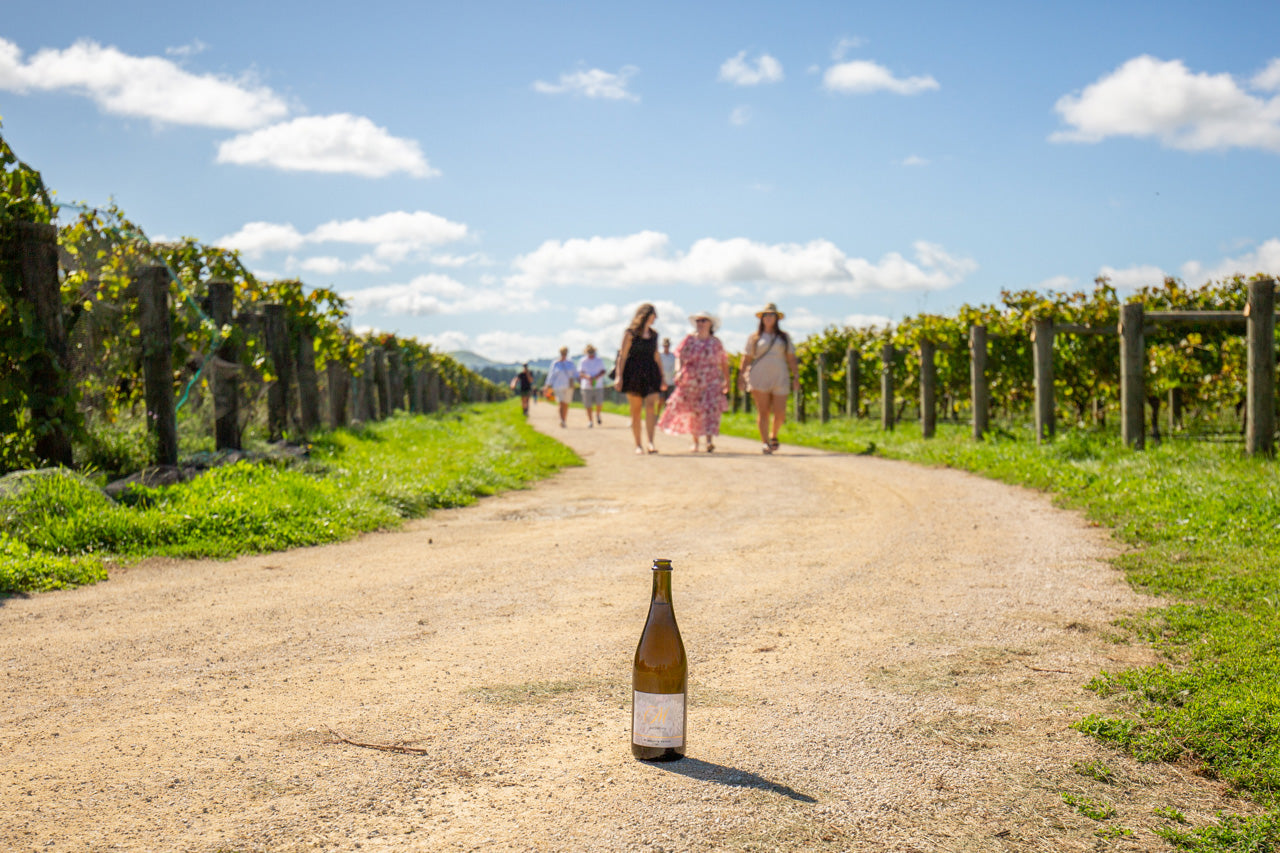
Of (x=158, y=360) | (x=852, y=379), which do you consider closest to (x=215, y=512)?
(x=158, y=360)

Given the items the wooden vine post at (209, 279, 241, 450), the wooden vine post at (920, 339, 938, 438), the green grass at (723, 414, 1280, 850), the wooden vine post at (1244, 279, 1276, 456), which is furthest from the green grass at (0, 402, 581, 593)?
the wooden vine post at (1244, 279, 1276, 456)

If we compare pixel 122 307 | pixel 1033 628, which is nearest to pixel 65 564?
pixel 122 307

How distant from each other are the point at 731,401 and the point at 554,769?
30.0m

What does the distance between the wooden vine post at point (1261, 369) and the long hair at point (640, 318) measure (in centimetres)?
725

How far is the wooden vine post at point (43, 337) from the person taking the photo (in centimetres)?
738

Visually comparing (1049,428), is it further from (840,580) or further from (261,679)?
(261,679)

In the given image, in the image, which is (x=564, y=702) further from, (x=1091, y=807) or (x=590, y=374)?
(x=590, y=374)

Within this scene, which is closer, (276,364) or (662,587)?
(662,587)

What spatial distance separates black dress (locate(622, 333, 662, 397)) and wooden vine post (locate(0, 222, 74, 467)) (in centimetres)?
745

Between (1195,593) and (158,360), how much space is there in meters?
8.17

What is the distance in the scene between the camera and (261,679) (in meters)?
3.86

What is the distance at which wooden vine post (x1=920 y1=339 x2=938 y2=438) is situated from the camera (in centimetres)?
1519

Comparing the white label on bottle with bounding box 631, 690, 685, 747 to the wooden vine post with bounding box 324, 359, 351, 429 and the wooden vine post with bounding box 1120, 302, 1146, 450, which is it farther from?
the wooden vine post with bounding box 324, 359, 351, 429

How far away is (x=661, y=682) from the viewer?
297cm
